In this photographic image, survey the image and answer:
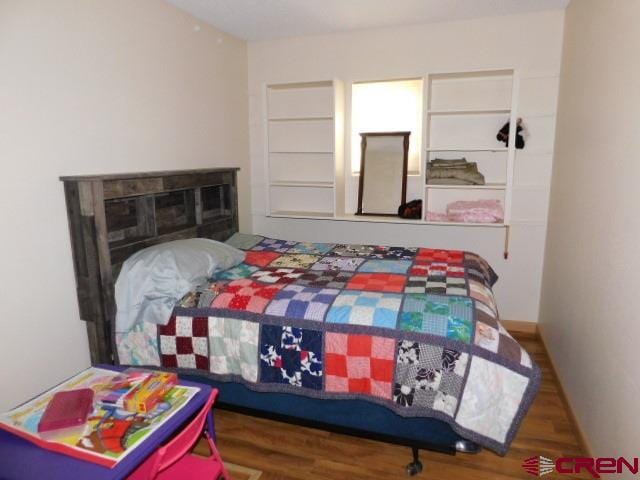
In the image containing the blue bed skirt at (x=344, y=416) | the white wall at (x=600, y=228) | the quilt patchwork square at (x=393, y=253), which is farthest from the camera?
the quilt patchwork square at (x=393, y=253)

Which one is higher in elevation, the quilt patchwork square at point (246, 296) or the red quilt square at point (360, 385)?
the quilt patchwork square at point (246, 296)

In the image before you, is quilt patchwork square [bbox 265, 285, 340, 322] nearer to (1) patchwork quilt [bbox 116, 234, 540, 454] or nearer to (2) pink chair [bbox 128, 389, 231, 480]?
(1) patchwork quilt [bbox 116, 234, 540, 454]

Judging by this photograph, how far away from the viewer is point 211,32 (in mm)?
3484

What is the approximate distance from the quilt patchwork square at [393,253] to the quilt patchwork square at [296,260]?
0.44 metres

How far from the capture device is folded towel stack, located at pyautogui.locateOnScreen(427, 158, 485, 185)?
3.48 meters

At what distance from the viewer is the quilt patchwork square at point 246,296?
7.15 feet

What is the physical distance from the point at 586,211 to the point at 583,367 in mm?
838

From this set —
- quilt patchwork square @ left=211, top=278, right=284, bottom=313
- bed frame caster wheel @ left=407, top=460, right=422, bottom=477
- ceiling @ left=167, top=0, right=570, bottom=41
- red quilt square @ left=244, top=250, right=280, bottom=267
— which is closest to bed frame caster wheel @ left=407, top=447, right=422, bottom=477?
bed frame caster wheel @ left=407, top=460, right=422, bottom=477

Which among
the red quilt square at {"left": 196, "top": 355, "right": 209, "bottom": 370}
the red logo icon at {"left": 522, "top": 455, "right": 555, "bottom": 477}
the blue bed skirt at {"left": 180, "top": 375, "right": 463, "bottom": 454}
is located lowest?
the red logo icon at {"left": 522, "top": 455, "right": 555, "bottom": 477}

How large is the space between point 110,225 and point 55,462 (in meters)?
1.39

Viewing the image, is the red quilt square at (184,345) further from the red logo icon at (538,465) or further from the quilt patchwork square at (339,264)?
the red logo icon at (538,465)

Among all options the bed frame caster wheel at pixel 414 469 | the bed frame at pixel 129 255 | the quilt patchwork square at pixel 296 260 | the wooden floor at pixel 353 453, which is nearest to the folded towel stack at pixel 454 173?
the quilt patchwork square at pixel 296 260

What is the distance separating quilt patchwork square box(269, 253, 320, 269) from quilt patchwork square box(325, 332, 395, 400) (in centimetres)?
89

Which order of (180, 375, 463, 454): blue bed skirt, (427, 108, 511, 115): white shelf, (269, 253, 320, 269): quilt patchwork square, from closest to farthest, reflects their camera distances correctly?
(180, 375, 463, 454): blue bed skirt → (269, 253, 320, 269): quilt patchwork square → (427, 108, 511, 115): white shelf
